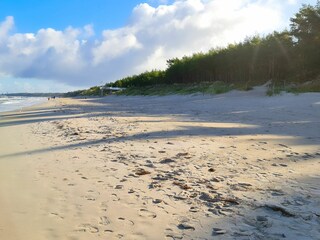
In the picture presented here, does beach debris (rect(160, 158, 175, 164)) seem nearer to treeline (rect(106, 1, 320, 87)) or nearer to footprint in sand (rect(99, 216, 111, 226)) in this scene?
footprint in sand (rect(99, 216, 111, 226))

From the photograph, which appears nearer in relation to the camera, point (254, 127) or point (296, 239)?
point (296, 239)

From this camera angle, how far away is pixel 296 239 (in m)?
3.33

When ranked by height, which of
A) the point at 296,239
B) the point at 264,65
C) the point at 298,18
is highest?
the point at 298,18

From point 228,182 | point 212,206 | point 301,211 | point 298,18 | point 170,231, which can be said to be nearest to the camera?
point 170,231

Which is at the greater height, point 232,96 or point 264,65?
point 264,65

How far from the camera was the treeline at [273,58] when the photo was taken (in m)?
31.8

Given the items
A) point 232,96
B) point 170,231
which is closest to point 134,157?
point 170,231

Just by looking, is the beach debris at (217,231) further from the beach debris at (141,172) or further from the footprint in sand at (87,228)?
the beach debris at (141,172)

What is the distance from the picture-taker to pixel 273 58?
119 feet

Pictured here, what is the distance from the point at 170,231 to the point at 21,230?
1.67m

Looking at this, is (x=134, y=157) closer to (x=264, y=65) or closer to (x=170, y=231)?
(x=170, y=231)

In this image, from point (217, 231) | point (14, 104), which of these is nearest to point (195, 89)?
point (14, 104)

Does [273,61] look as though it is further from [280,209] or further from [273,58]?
[280,209]

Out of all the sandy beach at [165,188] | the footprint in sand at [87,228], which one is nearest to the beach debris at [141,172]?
the sandy beach at [165,188]
